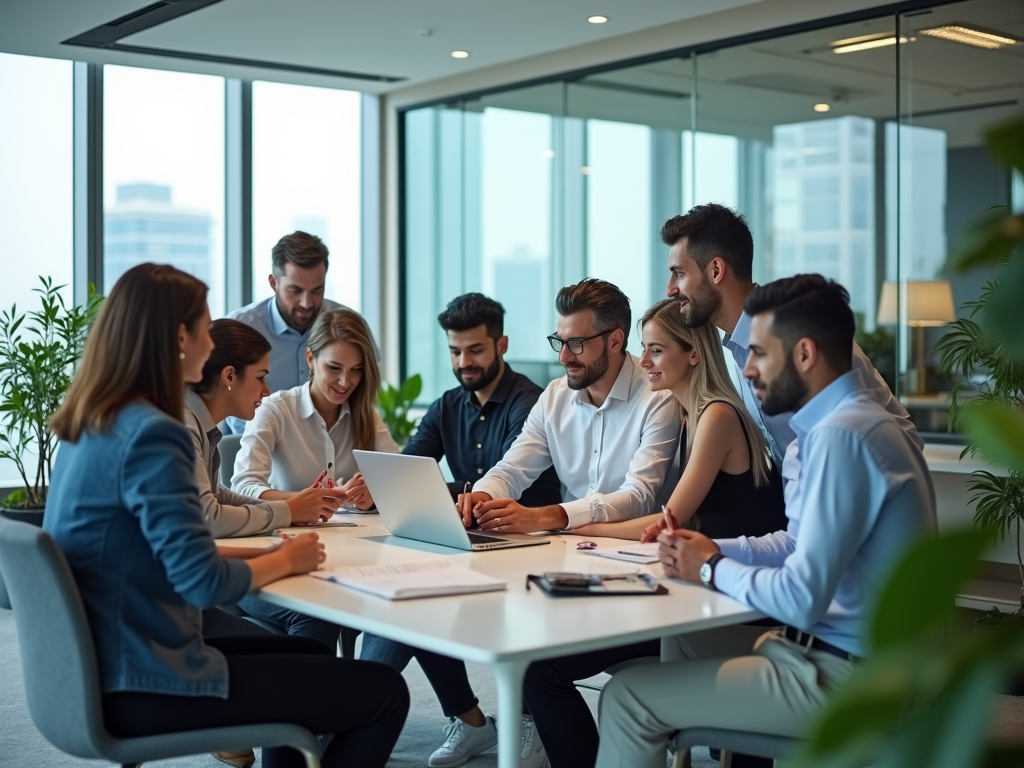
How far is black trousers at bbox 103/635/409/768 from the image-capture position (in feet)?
6.41

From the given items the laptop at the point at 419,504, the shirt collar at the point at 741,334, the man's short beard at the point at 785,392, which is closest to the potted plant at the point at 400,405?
the shirt collar at the point at 741,334

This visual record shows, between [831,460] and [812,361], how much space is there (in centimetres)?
24

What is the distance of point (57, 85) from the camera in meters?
6.69

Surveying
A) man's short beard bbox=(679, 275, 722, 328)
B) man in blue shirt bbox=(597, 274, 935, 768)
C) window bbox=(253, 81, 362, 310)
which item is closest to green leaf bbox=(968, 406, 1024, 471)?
man in blue shirt bbox=(597, 274, 935, 768)

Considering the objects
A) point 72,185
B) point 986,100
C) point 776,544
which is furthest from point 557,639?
point 72,185

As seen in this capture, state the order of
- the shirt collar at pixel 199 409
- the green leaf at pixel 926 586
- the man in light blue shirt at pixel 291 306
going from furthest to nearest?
1. the man in light blue shirt at pixel 291 306
2. the shirt collar at pixel 199 409
3. the green leaf at pixel 926 586

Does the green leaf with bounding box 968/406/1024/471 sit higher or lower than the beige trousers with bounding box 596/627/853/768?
higher

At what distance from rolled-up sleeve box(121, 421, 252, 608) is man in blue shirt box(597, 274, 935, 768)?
781 mm

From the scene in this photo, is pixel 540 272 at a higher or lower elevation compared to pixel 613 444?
higher

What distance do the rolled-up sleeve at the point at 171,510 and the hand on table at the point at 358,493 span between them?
1285 millimetres

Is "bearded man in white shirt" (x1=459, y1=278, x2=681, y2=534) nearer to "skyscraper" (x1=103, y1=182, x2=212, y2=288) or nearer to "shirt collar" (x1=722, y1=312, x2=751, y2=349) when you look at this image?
"shirt collar" (x1=722, y1=312, x2=751, y2=349)

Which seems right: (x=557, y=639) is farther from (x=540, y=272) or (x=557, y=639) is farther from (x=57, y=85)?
(x=57, y=85)

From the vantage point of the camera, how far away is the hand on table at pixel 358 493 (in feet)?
10.6

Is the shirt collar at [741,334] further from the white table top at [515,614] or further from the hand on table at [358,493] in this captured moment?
the hand on table at [358,493]
